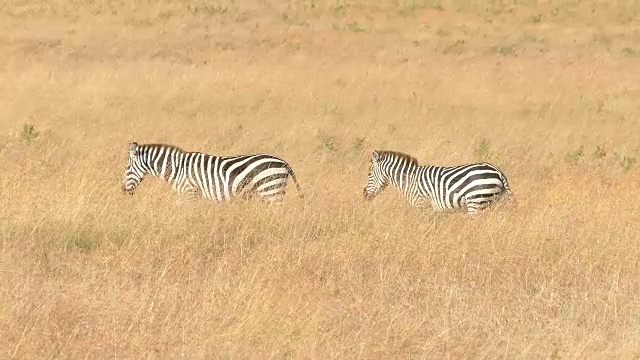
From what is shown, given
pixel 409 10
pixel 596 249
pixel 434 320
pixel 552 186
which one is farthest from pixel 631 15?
pixel 434 320

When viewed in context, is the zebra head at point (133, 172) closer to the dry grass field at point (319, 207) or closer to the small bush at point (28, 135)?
the dry grass field at point (319, 207)

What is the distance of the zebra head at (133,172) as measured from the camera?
10930mm

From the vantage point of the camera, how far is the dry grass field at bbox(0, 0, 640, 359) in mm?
5609

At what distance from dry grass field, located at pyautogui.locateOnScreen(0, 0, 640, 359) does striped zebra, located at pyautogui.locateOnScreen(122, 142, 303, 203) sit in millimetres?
307

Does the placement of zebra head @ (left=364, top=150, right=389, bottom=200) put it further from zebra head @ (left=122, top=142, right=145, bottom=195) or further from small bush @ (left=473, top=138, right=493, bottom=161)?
small bush @ (left=473, top=138, right=493, bottom=161)

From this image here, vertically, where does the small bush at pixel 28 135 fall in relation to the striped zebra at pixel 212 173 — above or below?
above

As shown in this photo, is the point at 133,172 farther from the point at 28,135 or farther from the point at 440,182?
the point at 28,135

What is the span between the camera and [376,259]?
7430mm

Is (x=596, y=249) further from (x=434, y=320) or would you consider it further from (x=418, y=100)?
(x=418, y=100)

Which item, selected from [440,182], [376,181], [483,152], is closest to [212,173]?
[376,181]

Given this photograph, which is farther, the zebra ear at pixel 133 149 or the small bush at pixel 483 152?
the small bush at pixel 483 152

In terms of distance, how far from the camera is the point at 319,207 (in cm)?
941

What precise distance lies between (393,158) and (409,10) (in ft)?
78.9

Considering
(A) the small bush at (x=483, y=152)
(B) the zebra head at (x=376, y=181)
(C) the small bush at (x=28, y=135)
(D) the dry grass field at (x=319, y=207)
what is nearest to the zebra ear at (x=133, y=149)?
(D) the dry grass field at (x=319, y=207)
